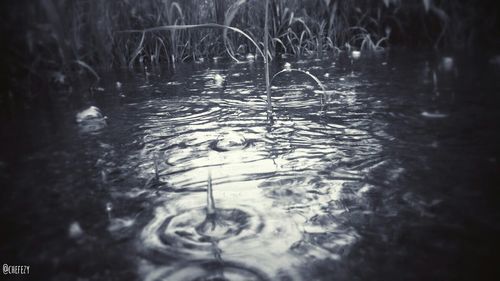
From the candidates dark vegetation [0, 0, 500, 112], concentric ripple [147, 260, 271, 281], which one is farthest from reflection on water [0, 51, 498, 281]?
dark vegetation [0, 0, 500, 112]

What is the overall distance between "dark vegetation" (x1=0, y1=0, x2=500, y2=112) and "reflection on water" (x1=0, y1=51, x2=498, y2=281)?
1612mm

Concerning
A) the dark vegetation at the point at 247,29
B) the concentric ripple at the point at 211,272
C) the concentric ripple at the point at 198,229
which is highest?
the dark vegetation at the point at 247,29

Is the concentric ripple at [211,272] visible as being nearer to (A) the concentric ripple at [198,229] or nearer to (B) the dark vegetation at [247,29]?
(A) the concentric ripple at [198,229]

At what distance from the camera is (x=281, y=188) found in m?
0.93

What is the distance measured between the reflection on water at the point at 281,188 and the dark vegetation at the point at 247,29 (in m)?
1.61

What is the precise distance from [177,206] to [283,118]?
816 millimetres

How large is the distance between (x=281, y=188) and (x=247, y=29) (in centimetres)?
333

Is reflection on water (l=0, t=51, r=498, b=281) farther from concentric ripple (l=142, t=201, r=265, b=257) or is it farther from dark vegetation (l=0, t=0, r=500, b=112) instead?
dark vegetation (l=0, t=0, r=500, b=112)

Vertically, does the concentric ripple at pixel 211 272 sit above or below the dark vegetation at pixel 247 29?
below

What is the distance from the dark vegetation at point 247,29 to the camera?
10.6 ft

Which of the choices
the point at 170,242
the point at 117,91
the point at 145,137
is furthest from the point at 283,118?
the point at 117,91

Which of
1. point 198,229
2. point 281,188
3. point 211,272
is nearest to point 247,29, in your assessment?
point 281,188

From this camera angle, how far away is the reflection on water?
667mm

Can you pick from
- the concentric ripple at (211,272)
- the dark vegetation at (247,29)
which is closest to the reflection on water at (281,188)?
the concentric ripple at (211,272)
